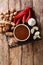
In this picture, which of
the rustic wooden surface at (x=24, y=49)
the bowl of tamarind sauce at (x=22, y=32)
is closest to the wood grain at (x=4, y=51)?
the rustic wooden surface at (x=24, y=49)

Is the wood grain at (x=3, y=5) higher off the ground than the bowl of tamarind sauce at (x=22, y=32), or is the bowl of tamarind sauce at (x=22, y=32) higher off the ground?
the wood grain at (x=3, y=5)

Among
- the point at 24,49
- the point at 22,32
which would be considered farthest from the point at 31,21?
the point at 24,49

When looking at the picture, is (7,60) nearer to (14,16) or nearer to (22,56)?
(22,56)

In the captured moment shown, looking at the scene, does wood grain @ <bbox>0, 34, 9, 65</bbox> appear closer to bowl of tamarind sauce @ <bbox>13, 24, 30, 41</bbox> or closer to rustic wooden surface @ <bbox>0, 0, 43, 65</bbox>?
rustic wooden surface @ <bbox>0, 0, 43, 65</bbox>

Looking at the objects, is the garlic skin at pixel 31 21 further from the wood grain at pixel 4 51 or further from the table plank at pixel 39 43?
the wood grain at pixel 4 51

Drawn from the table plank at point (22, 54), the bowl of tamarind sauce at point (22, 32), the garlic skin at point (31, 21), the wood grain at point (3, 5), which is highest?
the wood grain at point (3, 5)

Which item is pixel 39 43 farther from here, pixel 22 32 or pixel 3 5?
pixel 3 5

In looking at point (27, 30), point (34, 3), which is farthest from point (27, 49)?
point (34, 3)
